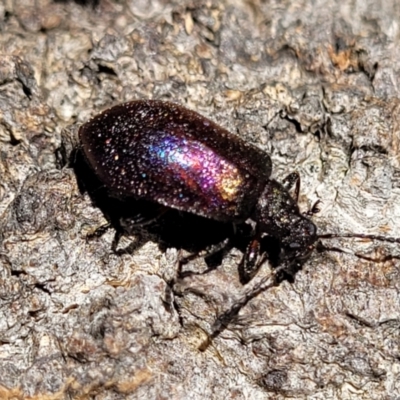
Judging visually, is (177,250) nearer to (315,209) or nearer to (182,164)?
(182,164)

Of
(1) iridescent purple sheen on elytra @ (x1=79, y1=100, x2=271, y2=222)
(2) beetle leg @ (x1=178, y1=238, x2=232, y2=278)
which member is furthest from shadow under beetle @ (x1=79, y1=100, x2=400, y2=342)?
(2) beetle leg @ (x1=178, y1=238, x2=232, y2=278)

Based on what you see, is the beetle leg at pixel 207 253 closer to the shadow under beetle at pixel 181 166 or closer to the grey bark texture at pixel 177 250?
the grey bark texture at pixel 177 250

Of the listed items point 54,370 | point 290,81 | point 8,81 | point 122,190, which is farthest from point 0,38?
point 54,370

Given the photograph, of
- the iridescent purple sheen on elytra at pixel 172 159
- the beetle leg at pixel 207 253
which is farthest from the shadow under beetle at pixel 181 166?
the beetle leg at pixel 207 253

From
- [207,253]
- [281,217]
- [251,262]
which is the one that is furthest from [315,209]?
[207,253]

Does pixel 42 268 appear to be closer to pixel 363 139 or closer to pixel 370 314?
pixel 370 314

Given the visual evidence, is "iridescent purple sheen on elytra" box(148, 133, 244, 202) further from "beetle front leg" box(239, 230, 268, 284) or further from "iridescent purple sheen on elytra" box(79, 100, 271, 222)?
"beetle front leg" box(239, 230, 268, 284)

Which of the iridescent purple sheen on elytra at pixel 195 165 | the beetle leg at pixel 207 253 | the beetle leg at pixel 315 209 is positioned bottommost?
the beetle leg at pixel 207 253
